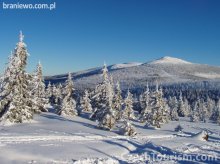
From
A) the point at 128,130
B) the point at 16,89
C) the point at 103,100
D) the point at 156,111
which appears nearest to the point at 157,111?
the point at 156,111

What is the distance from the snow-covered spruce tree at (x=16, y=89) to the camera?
50312 mm

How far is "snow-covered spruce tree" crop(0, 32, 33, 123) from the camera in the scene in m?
50.3

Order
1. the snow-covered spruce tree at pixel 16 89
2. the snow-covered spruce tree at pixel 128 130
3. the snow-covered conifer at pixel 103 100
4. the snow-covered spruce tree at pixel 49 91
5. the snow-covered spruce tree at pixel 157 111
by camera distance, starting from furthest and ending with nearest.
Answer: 1. the snow-covered spruce tree at pixel 49 91
2. the snow-covered spruce tree at pixel 157 111
3. the snow-covered conifer at pixel 103 100
4. the snow-covered spruce tree at pixel 128 130
5. the snow-covered spruce tree at pixel 16 89

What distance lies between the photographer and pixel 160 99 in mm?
76312

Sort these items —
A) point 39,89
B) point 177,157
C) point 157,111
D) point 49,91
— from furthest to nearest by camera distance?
point 49,91, point 157,111, point 39,89, point 177,157

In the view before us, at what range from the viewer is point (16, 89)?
5112 centimetres

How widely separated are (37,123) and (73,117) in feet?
53.9

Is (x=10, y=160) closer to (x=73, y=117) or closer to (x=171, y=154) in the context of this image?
(x=171, y=154)

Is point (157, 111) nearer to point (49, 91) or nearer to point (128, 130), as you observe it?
point (128, 130)

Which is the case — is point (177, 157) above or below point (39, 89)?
below

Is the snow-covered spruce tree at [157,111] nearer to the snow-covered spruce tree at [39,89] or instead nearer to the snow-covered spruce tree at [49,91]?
the snow-covered spruce tree at [39,89]

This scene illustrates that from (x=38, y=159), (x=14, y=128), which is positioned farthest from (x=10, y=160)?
(x=14, y=128)

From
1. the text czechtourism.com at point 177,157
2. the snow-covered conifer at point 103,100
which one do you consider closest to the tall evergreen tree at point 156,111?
the snow-covered conifer at point 103,100

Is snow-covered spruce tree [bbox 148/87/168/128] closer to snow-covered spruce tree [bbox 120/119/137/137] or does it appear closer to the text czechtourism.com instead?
snow-covered spruce tree [bbox 120/119/137/137]
